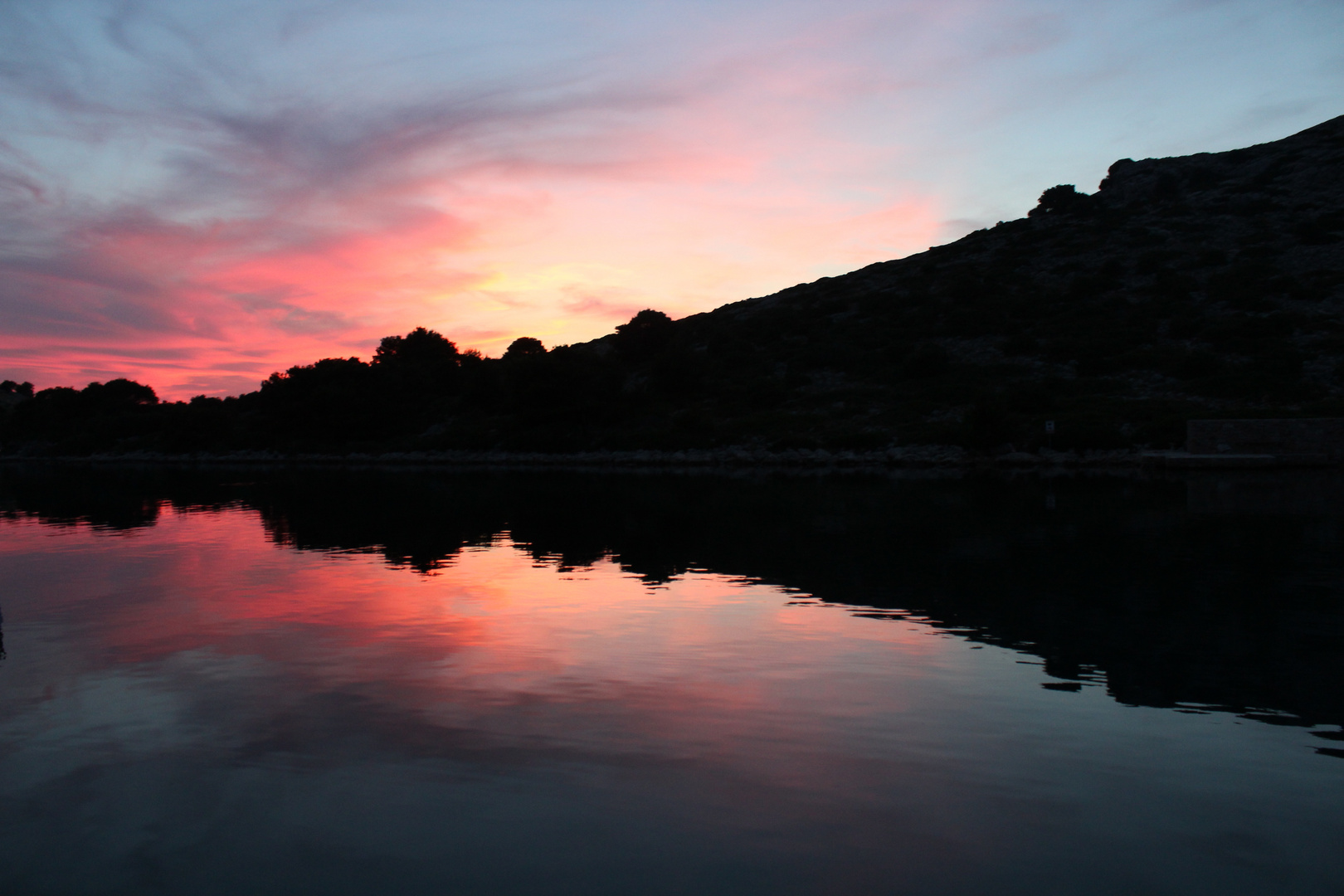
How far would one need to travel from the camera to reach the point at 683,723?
8797 millimetres

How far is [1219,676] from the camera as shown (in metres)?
10.3

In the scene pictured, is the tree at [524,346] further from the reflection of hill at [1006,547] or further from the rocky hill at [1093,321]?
the reflection of hill at [1006,547]

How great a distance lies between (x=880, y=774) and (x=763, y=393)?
78.7 m

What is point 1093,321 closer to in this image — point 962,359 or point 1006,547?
point 962,359

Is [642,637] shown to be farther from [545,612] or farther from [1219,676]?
[1219,676]

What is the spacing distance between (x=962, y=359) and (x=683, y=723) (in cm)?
8329

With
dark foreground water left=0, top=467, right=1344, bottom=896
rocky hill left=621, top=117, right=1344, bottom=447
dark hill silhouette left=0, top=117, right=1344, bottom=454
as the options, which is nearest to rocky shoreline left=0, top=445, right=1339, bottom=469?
dark hill silhouette left=0, top=117, right=1344, bottom=454

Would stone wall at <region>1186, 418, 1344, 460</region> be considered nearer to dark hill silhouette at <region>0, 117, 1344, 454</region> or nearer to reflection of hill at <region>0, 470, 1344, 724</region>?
dark hill silhouette at <region>0, 117, 1344, 454</region>

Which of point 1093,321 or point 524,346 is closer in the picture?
point 1093,321

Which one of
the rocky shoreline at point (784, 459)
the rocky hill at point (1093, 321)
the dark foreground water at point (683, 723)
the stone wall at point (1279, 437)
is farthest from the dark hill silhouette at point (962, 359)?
the dark foreground water at point (683, 723)

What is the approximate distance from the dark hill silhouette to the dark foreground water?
162 feet

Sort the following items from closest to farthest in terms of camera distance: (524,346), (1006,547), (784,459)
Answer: (1006,547), (784,459), (524,346)

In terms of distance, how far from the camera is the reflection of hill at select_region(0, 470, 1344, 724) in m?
11.3

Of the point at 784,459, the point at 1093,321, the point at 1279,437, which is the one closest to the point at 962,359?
the point at 1093,321
